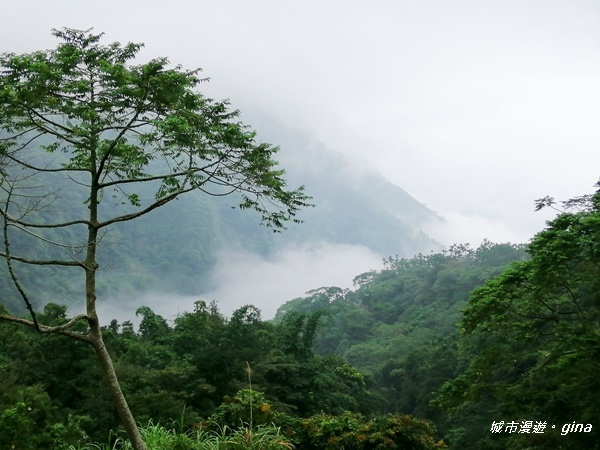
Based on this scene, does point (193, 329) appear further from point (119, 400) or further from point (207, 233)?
point (207, 233)

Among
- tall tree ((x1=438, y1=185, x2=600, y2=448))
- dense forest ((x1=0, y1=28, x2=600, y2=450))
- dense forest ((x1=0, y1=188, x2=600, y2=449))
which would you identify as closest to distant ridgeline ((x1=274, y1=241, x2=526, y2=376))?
dense forest ((x1=0, y1=188, x2=600, y2=449))

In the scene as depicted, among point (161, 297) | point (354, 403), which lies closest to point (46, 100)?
point (354, 403)

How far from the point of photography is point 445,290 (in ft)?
190

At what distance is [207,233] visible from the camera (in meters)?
102

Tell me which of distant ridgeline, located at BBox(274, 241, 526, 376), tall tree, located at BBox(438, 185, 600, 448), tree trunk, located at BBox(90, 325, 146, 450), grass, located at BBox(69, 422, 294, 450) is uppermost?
distant ridgeline, located at BBox(274, 241, 526, 376)

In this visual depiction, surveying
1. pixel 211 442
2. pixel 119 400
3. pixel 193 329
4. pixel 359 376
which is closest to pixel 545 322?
pixel 211 442

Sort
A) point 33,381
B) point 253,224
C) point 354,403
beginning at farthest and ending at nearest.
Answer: point 253,224 → point 354,403 → point 33,381

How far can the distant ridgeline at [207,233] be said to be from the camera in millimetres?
49250

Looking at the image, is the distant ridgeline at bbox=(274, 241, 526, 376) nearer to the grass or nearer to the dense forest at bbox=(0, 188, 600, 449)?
the dense forest at bbox=(0, 188, 600, 449)

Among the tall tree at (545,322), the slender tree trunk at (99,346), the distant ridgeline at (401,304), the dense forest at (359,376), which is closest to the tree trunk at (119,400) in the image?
the slender tree trunk at (99,346)

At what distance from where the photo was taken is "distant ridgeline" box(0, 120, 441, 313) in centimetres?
4925

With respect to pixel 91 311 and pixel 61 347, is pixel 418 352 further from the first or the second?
pixel 91 311

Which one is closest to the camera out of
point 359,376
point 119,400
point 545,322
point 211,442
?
point 119,400

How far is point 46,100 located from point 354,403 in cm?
1953
